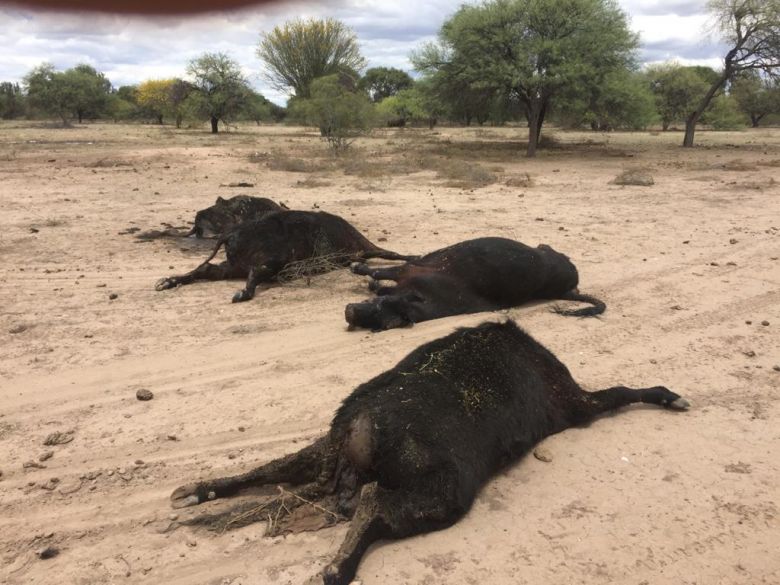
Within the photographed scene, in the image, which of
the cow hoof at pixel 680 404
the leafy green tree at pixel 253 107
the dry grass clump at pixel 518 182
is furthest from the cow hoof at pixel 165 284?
the leafy green tree at pixel 253 107

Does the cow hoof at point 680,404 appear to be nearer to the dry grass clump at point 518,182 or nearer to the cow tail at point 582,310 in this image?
the cow tail at point 582,310

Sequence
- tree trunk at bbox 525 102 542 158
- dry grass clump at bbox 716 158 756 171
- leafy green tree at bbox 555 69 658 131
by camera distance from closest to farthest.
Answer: dry grass clump at bbox 716 158 756 171
leafy green tree at bbox 555 69 658 131
tree trunk at bbox 525 102 542 158

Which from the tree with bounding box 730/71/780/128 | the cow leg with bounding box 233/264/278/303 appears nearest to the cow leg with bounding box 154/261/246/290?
the cow leg with bounding box 233/264/278/303

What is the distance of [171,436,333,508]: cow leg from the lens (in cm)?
309

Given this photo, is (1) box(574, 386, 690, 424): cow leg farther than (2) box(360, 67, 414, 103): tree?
No

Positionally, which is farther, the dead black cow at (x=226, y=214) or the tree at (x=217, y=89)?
the tree at (x=217, y=89)

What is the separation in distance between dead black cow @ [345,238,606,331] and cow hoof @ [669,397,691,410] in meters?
1.98

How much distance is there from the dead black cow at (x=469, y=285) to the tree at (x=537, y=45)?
1753 cm

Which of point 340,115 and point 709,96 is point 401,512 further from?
point 709,96

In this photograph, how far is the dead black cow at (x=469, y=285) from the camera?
5.69m

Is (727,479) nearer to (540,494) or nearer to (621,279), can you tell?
(540,494)

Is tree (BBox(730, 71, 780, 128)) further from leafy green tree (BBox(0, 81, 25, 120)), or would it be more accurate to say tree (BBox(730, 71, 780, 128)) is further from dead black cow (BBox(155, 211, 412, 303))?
leafy green tree (BBox(0, 81, 25, 120))

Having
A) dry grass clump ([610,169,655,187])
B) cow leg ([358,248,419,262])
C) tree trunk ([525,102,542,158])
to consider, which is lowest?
cow leg ([358,248,419,262])

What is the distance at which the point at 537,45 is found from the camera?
22.1m
